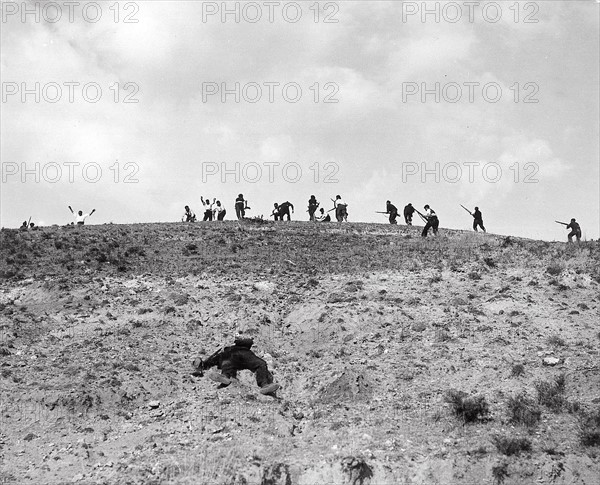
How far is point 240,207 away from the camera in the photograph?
→ 36.5 m

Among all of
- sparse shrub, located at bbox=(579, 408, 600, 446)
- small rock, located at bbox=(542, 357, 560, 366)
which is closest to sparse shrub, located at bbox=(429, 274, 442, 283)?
small rock, located at bbox=(542, 357, 560, 366)

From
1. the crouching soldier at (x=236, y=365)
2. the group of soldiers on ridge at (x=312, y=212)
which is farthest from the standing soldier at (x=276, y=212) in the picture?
the crouching soldier at (x=236, y=365)

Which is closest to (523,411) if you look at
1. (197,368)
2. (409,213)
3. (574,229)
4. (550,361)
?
(550,361)

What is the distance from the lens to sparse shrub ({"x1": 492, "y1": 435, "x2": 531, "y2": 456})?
41.2ft

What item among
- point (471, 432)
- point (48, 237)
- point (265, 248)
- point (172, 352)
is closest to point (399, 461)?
point (471, 432)

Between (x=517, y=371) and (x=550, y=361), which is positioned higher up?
(x=550, y=361)

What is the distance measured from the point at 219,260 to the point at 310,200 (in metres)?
15.6

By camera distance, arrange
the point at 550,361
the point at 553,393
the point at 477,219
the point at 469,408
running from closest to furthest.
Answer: the point at 469,408, the point at 553,393, the point at 550,361, the point at 477,219

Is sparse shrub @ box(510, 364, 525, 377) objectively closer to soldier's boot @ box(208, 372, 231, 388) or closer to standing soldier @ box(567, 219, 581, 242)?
soldier's boot @ box(208, 372, 231, 388)

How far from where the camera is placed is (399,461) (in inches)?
499

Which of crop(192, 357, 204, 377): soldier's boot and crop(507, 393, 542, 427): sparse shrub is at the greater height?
crop(192, 357, 204, 377): soldier's boot

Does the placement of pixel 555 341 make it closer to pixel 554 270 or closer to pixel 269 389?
pixel 554 270

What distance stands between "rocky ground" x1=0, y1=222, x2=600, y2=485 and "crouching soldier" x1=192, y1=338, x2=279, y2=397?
350 mm

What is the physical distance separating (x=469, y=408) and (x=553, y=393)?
2159 millimetres
